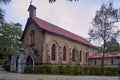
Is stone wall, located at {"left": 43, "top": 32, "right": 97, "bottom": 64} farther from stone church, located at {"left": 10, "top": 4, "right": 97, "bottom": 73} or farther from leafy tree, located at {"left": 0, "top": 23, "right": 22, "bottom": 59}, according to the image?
leafy tree, located at {"left": 0, "top": 23, "right": 22, "bottom": 59}

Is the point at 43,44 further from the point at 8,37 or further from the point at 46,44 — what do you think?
the point at 8,37

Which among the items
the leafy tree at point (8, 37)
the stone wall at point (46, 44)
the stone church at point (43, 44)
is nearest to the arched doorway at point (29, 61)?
the stone church at point (43, 44)

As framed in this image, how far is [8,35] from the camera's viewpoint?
75.0 meters

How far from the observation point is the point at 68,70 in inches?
1558

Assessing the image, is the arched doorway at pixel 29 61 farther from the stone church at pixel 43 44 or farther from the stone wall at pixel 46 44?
the stone wall at pixel 46 44

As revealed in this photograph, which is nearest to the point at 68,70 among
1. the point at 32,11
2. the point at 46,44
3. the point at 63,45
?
the point at 46,44

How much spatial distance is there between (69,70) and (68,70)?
0.56 ft

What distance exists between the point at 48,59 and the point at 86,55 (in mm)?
20966

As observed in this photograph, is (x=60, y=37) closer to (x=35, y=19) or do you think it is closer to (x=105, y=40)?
(x=35, y=19)

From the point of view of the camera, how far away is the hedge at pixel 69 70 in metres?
39.3

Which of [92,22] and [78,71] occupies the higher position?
[92,22]

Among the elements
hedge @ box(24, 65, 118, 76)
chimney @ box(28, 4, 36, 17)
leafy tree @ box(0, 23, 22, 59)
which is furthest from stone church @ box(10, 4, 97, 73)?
leafy tree @ box(0, 23, 22, 59)

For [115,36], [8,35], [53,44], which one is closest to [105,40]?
[115,36]

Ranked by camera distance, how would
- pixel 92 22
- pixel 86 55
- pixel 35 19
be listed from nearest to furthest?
pixel 92 22, pixel 35 19, pixel 86 55
